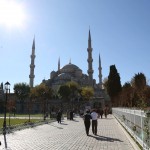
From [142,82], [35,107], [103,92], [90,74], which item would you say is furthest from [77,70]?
[142,82]

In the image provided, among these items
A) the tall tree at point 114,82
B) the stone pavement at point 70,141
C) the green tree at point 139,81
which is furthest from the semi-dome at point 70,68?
the stone pavement at point 70,141

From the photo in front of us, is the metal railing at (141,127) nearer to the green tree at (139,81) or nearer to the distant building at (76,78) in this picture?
the green tree at (139,81)

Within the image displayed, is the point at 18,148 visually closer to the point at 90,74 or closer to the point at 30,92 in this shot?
the point at 30,92

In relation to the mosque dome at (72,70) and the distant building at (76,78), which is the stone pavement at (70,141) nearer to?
the distant building at (76,78)

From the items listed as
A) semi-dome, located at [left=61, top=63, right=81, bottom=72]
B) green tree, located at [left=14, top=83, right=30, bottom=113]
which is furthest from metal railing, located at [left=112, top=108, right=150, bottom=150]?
semi-dome, located at [left=61, top=63, right=81, bottom=72]

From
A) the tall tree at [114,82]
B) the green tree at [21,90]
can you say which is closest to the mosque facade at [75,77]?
the green tree at [21,90]

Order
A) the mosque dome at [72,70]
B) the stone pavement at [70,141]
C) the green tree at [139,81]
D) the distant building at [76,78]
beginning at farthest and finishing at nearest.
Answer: the mosque dome at [72,70] < the distant building at [76,78] < the green tree at [139,81] < the stone pavement at [70,141]

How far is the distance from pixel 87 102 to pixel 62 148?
81.3 meters

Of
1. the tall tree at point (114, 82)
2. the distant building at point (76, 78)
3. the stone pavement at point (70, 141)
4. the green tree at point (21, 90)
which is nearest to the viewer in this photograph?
the stone pavement at point (70, 141)

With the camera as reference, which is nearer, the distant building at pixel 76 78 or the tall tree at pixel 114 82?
the tall tree at pixel 114 82

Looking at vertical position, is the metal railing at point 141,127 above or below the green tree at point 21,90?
below

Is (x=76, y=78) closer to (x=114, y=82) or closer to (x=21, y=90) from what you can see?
(x=21, y=90)

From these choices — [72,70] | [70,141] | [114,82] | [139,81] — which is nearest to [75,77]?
[72,70]

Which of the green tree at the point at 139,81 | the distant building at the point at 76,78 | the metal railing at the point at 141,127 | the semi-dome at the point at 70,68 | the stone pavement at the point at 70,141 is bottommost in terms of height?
the stone pavement at the point at 70,141
